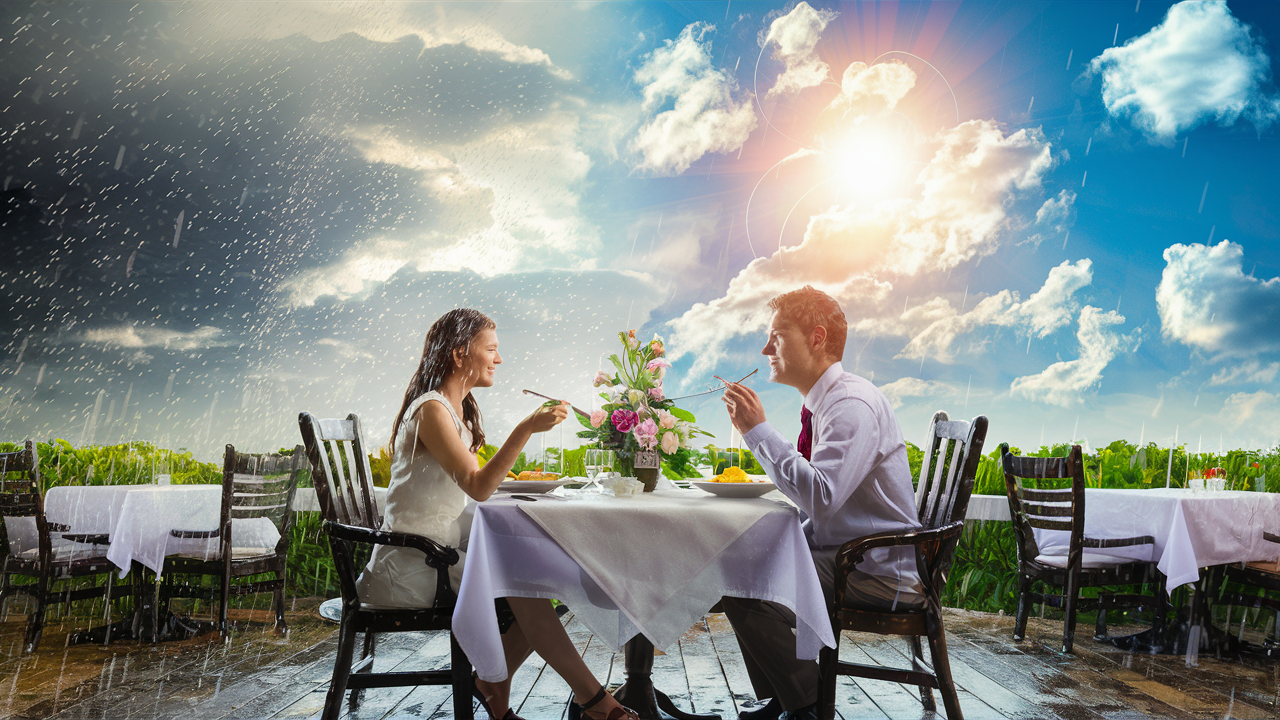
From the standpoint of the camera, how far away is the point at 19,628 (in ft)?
11.9

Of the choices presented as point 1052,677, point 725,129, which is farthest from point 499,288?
point 1052,677

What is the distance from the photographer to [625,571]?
1.63m

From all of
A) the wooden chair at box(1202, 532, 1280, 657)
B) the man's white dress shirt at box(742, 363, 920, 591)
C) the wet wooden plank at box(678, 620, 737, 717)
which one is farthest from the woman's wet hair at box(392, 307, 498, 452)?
the wooden chair at box(1202, 532, 1280, 657)

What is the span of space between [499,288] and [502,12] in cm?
398

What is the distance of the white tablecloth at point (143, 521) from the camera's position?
11.1ft

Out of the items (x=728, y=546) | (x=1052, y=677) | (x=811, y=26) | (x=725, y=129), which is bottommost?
(x=1052, y=677)

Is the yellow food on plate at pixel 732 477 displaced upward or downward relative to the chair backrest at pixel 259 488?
upward

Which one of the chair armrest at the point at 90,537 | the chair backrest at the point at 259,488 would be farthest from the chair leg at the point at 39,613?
the chair backrest at the point at 259,488

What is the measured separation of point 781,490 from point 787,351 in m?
0.47

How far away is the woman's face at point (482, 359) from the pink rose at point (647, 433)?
1.76ft

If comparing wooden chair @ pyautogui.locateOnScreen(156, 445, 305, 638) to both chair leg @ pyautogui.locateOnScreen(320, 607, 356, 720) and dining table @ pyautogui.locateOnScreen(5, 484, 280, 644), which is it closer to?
dining table @ pyautogui.locateOnScreen(5, 484, 280, 644)

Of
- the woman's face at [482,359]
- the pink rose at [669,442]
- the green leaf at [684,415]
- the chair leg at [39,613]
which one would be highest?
the woman's face at [482,359]

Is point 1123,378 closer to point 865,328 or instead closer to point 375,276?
point 865,328

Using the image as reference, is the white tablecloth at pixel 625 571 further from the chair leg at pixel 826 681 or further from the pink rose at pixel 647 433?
the pink rose at pixel 647 433
